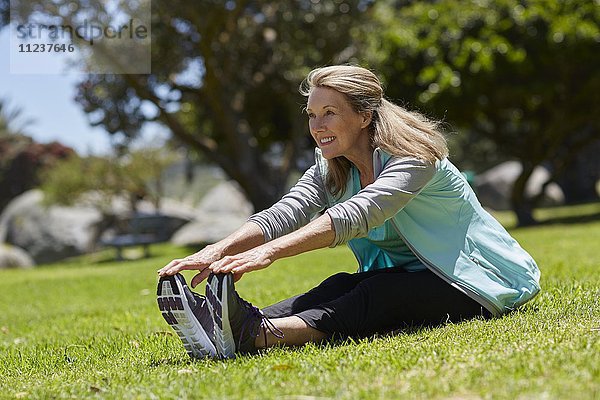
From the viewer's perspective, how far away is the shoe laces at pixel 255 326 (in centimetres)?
315

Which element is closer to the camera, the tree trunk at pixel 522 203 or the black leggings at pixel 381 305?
the black leggings at pixel 381 305

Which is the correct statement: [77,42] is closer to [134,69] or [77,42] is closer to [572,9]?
[134,69]

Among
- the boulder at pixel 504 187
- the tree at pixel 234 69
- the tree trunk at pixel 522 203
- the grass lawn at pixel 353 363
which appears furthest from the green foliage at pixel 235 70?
the boulder at pixel 504 187

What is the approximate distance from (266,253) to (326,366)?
1.68 feet

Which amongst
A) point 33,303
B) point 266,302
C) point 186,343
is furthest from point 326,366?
point 33,303

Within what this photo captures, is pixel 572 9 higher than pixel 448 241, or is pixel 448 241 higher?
pixel 572 9

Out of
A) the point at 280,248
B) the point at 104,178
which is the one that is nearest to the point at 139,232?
the point at 104,178

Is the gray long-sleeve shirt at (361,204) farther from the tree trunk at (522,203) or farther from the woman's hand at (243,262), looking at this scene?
the tree trunk at (522,203)

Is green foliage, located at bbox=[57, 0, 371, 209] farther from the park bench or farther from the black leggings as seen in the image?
the black leggings

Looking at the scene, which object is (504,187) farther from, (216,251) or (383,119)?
(216,251)

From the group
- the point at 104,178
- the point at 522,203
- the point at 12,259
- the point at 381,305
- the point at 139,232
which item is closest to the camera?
the point at 381,305

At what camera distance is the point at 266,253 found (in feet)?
10.1

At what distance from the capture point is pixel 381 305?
3486 mm

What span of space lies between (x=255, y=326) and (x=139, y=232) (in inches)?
594
